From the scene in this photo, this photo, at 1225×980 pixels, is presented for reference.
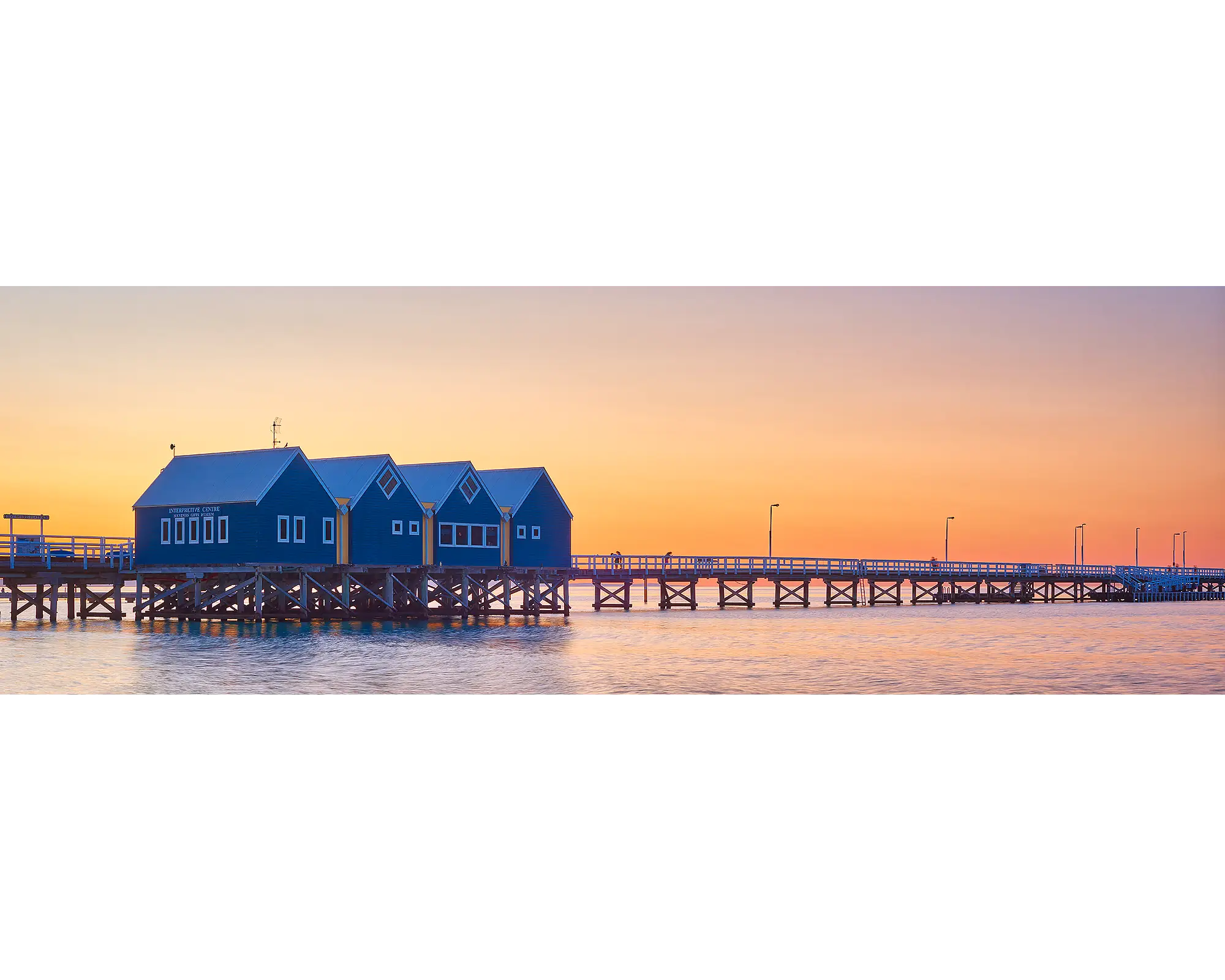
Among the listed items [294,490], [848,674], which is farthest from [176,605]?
[848,674]

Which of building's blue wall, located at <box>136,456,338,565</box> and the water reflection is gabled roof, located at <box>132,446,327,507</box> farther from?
the water reflection

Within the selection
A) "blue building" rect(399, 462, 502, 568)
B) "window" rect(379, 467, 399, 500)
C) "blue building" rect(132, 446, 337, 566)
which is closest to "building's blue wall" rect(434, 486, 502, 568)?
"blue building" rect(399, 462, 502, 568)

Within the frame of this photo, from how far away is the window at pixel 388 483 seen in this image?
47034 millimetres

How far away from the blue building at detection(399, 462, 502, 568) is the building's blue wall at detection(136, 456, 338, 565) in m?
5.21

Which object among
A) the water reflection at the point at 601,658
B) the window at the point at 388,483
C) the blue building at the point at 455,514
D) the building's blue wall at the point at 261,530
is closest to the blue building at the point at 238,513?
the building's blue wall at the point at 261,530

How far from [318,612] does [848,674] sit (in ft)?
83.8

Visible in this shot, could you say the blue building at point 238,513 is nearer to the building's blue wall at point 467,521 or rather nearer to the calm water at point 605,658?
the calm water at point 605,658

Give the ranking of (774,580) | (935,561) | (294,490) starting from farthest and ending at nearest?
(935,561) < (774,580) < (294,490)

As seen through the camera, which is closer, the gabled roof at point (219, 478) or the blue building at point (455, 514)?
the gabled roof at point (219, 478)

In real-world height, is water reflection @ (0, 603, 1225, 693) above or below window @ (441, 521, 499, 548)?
below

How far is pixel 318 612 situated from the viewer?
158 feet

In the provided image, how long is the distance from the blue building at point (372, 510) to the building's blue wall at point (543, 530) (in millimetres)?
6262

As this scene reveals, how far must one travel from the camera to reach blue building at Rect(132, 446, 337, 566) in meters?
42.8
